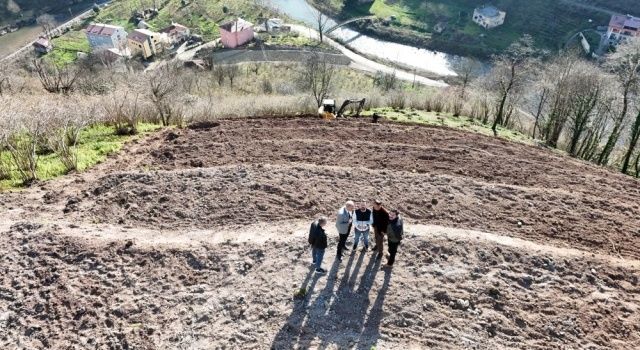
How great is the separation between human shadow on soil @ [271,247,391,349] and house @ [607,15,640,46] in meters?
68.0

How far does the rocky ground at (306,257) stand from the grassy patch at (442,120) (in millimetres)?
6877

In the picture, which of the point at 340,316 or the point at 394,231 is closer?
the point at 340,316

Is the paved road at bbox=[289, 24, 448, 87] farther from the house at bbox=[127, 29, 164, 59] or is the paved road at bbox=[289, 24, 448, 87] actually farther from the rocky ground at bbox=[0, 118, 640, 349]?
the rocky ground at bbox=[0, 118, 640, 349]

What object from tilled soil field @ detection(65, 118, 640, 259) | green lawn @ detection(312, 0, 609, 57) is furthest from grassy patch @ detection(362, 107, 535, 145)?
green lawn @ detection(312, 0, 609, 57)

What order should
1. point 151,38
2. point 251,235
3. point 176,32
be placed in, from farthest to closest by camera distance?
point 176,32
point 151,38
point 251,235

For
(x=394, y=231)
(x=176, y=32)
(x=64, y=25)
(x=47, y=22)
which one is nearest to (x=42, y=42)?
(x=47, y=22)

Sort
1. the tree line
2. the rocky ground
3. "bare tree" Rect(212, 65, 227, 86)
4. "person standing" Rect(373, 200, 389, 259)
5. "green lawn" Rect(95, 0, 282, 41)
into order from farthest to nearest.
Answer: "green lawn" Rect(95, 0, 282, 41), "bare tree" Rect(212, 65, 227, 86), the tree line, "person standing" Rect(373, 200, 389, 259), the rocky ground

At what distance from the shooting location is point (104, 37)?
76438 mm

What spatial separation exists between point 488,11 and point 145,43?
→ 54.8 meters

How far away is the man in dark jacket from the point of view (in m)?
13.6

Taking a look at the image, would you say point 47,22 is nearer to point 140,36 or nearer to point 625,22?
point 140,36

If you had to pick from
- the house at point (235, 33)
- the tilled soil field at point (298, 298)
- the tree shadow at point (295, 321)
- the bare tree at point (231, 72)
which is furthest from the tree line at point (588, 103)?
the house at point (235, 33)

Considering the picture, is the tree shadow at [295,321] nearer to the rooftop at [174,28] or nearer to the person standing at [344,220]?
the person standing at [344,220]

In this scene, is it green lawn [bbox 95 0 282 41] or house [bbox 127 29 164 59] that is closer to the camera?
house [bbox 127 29 164 59]
